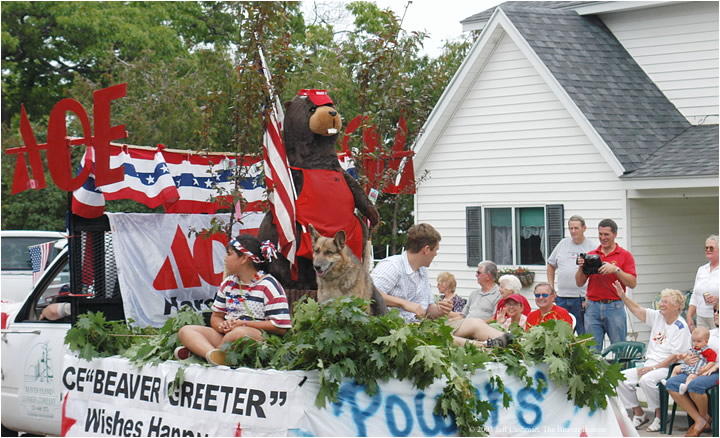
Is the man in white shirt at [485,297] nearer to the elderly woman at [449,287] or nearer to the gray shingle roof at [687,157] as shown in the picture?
the elderly woman at [449,287]

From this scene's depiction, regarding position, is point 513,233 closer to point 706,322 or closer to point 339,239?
point 706,322

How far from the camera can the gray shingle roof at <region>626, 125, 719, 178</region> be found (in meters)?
13.7

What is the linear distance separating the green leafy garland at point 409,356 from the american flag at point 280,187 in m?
1.14

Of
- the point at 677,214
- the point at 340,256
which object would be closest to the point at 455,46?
the point at 677,214

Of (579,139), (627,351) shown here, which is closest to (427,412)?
(627,351)

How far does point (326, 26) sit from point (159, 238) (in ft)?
83.7

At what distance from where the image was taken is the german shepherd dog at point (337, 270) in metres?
6.44

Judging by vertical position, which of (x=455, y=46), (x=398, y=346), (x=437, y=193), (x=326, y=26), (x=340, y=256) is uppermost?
(x=326, y=26)

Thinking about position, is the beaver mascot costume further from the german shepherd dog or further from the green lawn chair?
the green lawn chair

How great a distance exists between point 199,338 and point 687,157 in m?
10.5

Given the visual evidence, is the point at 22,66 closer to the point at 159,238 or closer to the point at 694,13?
the point at 694,13

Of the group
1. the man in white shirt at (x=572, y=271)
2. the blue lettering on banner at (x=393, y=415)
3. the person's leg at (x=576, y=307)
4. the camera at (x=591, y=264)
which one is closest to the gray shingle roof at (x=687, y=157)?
the man in white shirt at (x=572, y=271)

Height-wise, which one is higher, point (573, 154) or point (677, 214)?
point (573, 154)

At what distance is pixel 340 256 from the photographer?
6473mm
